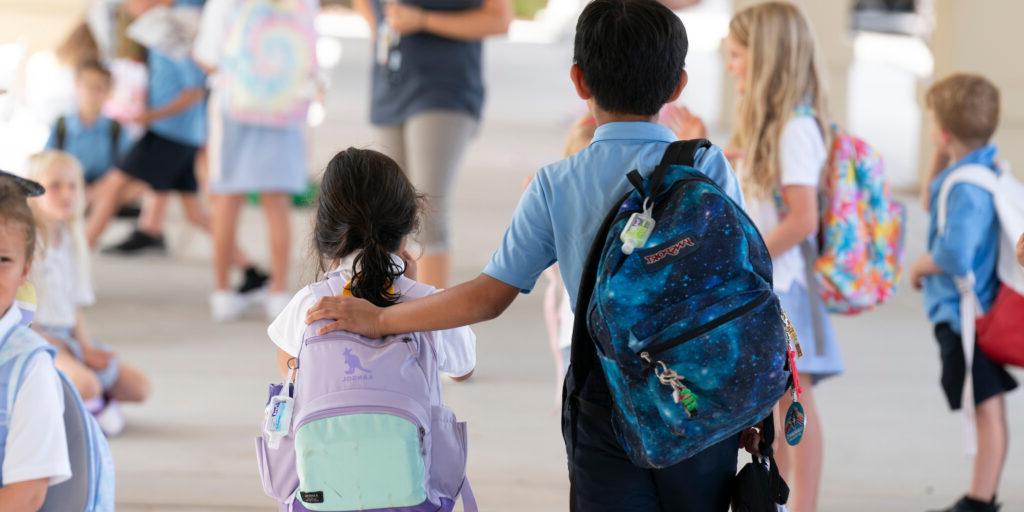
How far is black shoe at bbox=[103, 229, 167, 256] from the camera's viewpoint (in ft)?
28.8

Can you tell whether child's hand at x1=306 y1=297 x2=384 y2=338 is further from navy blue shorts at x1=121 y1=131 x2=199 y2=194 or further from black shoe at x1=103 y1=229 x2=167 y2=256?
black shoe at x1=103 y1=229 x2=167 y2=256

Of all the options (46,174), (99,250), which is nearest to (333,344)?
(46,174)

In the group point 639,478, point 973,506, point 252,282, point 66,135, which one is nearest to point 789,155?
point 973,506

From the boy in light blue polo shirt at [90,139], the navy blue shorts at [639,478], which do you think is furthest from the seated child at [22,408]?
the boy in light blue polo shirt at [90,139]

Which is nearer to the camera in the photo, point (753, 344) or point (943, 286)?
point (753, 344)

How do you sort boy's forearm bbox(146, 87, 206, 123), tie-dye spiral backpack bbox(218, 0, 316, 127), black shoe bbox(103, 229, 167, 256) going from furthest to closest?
black shoe bbox(103, 229, 167, 256) < boy's forearm bbox(146, 87, 206, 123) < tie-dye spiral backpack bbox(218, 0, 316, 127)

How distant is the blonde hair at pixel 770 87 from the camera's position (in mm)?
4137

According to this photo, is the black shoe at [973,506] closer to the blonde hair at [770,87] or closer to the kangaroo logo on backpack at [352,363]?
the blonde hair at [770,87]

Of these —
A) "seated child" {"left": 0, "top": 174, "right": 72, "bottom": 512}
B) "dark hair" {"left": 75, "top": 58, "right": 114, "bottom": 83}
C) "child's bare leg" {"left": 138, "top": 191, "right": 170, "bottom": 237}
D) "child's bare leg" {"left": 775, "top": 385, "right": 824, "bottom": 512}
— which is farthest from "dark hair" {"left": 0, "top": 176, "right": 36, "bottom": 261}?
"child's bare leg" {"left": 138, "top": 191, "right": 170, "bottom": 237}

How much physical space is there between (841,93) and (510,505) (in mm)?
9841

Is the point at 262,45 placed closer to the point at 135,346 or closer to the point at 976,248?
the point at 135,346

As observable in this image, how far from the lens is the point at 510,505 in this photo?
455 centimetres

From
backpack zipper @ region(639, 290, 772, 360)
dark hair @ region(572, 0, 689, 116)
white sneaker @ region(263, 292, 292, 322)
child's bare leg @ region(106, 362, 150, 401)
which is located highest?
dark hair @ region(572, 0, 689, 116)

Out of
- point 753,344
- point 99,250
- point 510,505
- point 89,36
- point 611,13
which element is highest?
point 611,13
